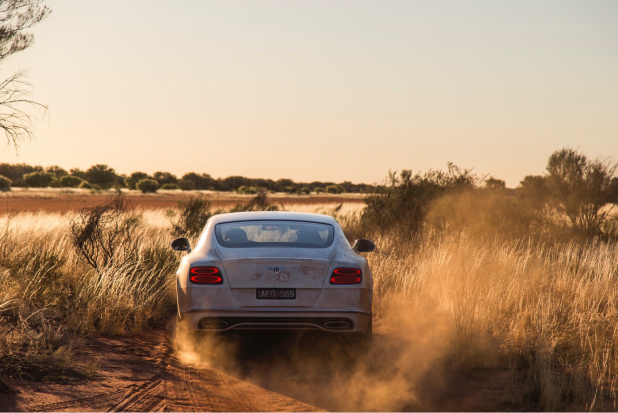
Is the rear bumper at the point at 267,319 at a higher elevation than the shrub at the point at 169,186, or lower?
lower

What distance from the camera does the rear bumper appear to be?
703 cm

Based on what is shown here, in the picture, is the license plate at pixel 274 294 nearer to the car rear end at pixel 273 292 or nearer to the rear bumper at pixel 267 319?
the car rear end at pixel 273 292

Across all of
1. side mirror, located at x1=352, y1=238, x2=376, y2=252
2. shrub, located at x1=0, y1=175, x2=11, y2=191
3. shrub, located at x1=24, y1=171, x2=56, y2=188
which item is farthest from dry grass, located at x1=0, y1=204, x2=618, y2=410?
shrub, located at x1=24, y1=171, x2=56, y2=188

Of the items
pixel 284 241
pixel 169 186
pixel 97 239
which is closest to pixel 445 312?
pixel 284 241

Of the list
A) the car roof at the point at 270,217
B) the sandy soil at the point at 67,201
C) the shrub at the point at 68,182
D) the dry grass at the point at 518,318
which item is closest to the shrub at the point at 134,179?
the shrub at the point at 68,182

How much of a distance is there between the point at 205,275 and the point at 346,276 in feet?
5.00

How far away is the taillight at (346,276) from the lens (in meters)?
7.21

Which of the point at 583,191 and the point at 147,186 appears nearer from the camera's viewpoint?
the point at 583,191

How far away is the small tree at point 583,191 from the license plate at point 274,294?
17.5 metres

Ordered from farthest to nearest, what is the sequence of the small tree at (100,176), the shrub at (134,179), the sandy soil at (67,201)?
1. the shrub at (134,179)
2. the small tree at (100,176)
3. the sandy soil at (67,201)

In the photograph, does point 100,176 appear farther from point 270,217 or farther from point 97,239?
point 270,217

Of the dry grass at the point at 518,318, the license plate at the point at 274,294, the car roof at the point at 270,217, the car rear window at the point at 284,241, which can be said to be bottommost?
the dry grass at the point at 518,318

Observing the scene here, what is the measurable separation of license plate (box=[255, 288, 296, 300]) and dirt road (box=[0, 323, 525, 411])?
2.81 feet

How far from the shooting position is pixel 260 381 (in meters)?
6.97
